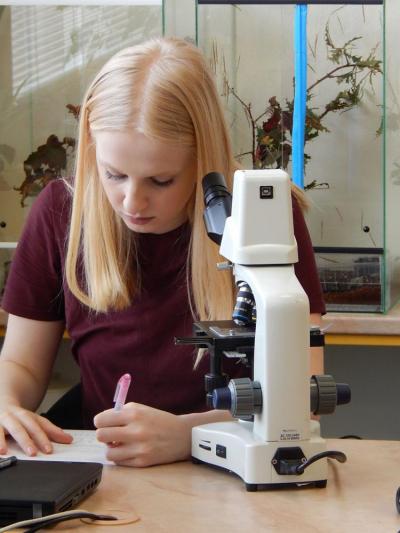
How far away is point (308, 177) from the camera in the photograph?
226cm

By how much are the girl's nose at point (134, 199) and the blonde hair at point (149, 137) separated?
0.08 m

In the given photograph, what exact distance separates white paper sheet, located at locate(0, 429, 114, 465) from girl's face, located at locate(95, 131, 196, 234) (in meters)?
0.34

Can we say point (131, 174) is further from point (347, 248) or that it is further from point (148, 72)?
point (347, 248)

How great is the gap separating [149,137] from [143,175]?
6cm

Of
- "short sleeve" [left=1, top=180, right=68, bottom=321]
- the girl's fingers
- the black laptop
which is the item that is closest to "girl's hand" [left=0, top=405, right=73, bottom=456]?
the girl's fingers

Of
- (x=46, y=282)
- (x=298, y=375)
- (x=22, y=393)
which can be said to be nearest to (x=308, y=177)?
(x=46, y=282)

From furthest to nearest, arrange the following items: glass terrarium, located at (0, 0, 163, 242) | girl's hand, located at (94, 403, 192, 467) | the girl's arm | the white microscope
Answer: glass terrarium, located at (0, 0, 163, 242)
the girl's arm
girl's hand, located at (94, 403, 192, 467)
the white microscope

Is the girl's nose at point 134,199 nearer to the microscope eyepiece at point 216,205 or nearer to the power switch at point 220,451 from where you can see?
the microscope eyepiece at point 216,205

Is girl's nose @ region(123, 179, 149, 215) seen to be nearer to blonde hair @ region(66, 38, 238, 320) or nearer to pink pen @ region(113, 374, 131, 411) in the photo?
blonde hair @ region(66, 38, 238, 320)

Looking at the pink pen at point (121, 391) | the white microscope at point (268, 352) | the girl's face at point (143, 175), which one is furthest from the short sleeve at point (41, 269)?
the white microscope at point (268, 352)

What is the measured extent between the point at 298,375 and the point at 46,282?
0.72 metres

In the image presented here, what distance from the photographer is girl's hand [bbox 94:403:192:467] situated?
1.25 m

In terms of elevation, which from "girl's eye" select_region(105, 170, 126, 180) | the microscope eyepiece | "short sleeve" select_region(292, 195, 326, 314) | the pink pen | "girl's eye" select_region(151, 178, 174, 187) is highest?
"girl's eye" select_region(105, 170, 126, 180)

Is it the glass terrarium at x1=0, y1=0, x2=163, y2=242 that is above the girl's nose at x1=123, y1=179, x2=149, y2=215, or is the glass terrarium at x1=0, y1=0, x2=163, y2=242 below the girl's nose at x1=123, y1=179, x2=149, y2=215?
above
